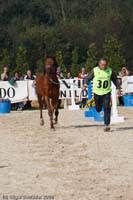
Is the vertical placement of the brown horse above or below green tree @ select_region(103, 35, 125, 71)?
above

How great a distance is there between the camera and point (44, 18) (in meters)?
98.0

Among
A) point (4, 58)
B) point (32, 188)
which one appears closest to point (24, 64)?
point (4, 58)

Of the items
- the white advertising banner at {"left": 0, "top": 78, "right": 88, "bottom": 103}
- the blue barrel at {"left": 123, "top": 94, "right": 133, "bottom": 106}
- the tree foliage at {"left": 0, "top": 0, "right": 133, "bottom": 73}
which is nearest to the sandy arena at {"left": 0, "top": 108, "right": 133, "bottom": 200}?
the blue barrel at {"left": 123, "top": 94, "right": 133, "bottom": 106}

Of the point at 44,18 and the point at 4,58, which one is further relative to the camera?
the point at 44,18

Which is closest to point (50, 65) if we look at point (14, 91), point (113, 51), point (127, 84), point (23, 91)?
point (14, 91)

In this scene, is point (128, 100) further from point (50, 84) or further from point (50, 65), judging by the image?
point (50, 65)

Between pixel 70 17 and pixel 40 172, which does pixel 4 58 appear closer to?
pixel 70 17

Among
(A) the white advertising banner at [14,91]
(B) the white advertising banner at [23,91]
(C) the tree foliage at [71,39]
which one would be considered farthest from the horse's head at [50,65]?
(C) the tree foliage at [71,39]

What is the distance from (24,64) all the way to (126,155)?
4288cm

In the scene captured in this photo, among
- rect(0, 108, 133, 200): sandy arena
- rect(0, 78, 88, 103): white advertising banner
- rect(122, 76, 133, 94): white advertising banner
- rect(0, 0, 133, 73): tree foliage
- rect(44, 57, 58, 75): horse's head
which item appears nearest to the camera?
rect(0, 108, 133, 200): sandy arena

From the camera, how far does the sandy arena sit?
30.4 ft

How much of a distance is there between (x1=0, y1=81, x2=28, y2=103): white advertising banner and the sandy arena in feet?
38.7

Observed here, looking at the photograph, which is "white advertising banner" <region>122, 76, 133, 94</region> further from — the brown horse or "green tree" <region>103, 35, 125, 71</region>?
"green tree" <region>103, 35, 125, 71</region>

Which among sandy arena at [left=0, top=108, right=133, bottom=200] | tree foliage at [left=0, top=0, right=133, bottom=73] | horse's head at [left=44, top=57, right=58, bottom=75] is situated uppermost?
horse's head at [left=44, top=57, right=58, bottom=75]
